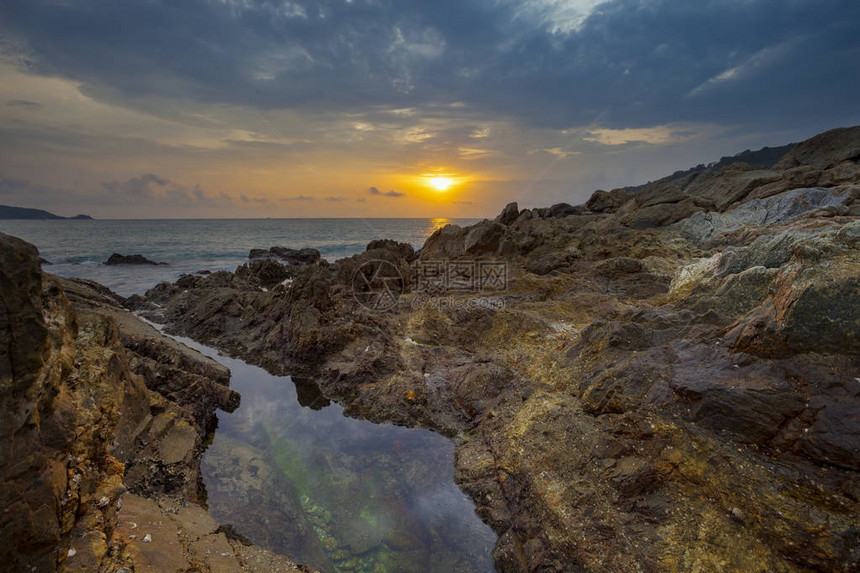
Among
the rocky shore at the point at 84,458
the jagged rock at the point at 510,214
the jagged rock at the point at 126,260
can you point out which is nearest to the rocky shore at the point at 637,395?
the rocky shore at the point at 84,458

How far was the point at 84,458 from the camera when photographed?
4.22m

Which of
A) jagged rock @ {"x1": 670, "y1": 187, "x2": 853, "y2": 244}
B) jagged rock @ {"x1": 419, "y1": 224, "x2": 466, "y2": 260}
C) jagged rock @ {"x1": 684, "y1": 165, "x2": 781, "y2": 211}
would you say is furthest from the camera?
jagged rock @ {"x1": 684, "y1": 165, "x2": 781, "y2": 211}

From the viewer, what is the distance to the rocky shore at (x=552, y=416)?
12.4 ft

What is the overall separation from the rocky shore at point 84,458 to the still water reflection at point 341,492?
80cm

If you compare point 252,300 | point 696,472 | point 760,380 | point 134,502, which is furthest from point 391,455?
point 252,300

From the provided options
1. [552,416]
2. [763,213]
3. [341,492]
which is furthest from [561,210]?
[341,492]

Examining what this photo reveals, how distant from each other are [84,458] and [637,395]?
7873mm

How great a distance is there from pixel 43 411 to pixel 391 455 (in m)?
6.24

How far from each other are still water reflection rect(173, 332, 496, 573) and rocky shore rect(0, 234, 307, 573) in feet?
2.63

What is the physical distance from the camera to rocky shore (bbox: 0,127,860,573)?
3787 millimetres

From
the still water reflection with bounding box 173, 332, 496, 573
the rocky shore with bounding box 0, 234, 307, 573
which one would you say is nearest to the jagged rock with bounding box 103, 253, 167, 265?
the still water reflection with bounding box 173, 332, 496, 573

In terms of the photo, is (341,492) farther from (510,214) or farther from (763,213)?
(763,213)

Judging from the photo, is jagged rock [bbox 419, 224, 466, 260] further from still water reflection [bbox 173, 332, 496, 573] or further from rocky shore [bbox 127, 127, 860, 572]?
still water reflection [bbox 173, 332, 496, 573]

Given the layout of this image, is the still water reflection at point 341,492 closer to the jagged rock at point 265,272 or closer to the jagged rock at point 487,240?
the jagged rock at point 487,240
